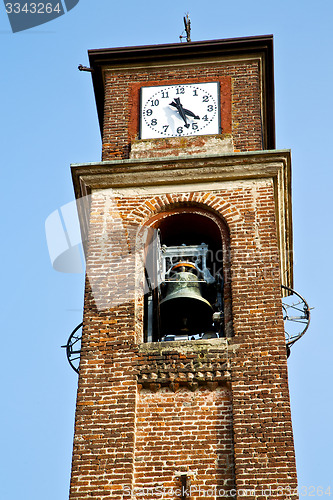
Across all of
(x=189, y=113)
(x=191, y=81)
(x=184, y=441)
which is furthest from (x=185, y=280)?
(x=191, y=81)

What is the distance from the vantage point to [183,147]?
17172 millimetres

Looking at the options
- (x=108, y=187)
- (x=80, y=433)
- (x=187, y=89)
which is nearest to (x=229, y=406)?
(x=80, y=433)

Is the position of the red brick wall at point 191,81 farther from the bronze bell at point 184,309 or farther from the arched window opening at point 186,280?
the bronze bell at point 184,309

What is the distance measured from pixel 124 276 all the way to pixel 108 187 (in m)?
1.93

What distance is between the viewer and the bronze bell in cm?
1532

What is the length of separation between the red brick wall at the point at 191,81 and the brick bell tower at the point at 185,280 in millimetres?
26

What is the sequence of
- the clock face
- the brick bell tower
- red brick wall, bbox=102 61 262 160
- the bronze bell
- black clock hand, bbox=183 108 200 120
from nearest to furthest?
the brick bell tower
the bronze bell
red brick wall, bbox=102 61 262 160
the clock face
black clock hand, bbox=183 108 200 120

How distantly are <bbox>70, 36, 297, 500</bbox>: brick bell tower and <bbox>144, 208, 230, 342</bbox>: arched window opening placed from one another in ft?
0.07

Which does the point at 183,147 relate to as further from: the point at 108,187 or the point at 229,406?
the point at 229,406

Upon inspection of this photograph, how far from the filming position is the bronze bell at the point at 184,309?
15.3 metres

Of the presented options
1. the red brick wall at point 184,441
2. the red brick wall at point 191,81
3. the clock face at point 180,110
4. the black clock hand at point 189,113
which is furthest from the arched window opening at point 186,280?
the black clock hand at point 189,113

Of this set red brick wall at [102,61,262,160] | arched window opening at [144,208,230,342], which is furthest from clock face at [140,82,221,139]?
arched window opening at [144,208,230,342]

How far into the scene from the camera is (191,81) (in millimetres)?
18297

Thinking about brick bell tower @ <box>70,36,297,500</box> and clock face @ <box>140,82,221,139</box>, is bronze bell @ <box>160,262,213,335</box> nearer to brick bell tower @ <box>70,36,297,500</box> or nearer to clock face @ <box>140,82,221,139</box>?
brick bell tower @ <box>70,36,297,500</box>
